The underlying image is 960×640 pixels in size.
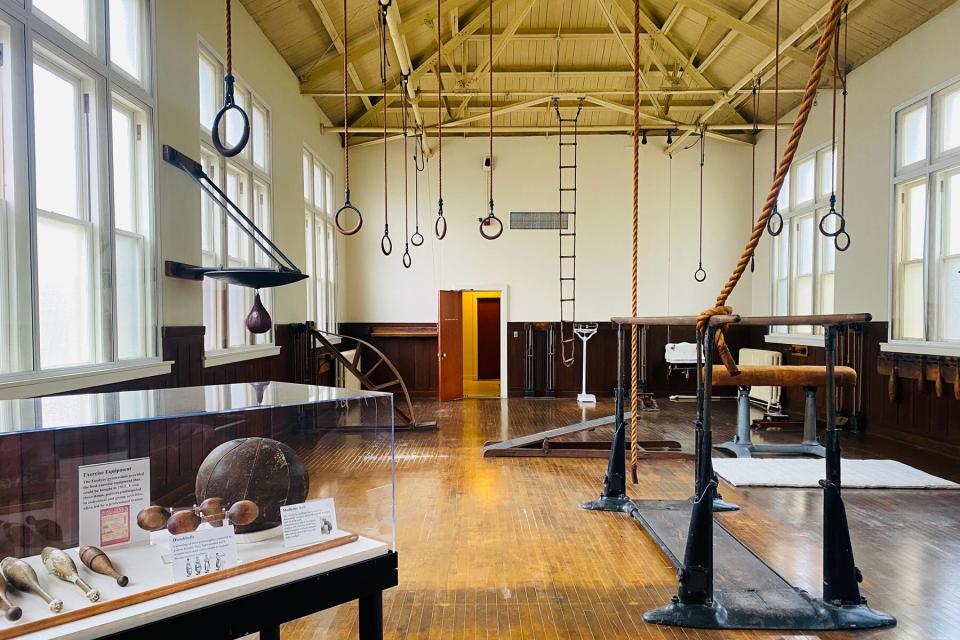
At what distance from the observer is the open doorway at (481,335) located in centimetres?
1540

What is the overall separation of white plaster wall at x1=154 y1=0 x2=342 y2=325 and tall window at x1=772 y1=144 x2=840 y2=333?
7980 millimetres

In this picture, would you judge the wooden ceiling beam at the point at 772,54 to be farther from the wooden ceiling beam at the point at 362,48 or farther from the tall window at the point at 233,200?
the tall window at the point at 233,200

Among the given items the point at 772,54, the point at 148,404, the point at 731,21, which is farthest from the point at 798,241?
the point at 148,404

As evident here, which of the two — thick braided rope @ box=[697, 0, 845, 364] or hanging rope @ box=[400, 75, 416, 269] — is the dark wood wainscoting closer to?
hanging rope @ box=[400, 75, 416, 269]

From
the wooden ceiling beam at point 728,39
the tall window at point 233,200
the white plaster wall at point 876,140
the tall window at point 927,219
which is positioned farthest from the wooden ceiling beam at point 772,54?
the tall window at point 233,200

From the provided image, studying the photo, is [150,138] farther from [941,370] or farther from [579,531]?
[941,370]

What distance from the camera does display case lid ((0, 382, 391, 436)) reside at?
161 centimetres

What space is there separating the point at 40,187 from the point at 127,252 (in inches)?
38.2

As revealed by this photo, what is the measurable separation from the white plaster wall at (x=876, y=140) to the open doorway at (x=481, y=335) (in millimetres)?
8571

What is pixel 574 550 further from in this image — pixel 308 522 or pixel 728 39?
pixel 728 39

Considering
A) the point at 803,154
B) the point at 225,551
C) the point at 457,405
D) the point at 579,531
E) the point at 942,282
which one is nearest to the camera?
the point at 225,551

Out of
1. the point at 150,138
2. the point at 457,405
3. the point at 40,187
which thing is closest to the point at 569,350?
the point at 457,405

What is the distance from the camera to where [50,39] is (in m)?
3.47

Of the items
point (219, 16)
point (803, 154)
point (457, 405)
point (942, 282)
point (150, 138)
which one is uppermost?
point (219, 16)
